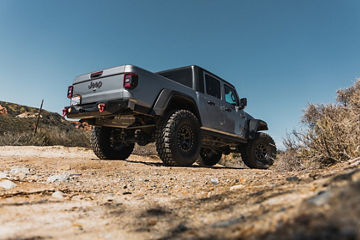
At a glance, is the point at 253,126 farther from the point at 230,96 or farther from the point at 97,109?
the point at 97,109

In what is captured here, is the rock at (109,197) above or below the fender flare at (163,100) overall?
below

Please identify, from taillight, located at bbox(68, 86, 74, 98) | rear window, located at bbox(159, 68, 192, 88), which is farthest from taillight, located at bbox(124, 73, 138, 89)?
rear window, located at bbox(159, 68, 192, 88)

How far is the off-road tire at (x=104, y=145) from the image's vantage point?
18.6 ft

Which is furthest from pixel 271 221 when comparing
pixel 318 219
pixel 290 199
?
pixel 290 199

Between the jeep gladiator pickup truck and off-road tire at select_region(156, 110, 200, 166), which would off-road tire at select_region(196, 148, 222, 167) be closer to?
the jeep gladiator pickup truck

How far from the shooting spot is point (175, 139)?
15.0 feet

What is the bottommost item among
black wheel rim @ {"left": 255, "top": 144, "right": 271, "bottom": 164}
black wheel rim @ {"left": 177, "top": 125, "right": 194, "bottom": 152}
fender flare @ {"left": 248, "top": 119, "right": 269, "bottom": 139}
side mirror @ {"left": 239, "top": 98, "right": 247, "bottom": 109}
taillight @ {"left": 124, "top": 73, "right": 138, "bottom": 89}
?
black wheel rim @ {"left": 255, "top": 144, "right": 271, "bottom": 164}

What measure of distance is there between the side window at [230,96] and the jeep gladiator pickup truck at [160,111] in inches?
0.8

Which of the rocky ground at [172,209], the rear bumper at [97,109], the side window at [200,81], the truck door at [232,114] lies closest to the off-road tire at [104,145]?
the rear bumper at [97,109]

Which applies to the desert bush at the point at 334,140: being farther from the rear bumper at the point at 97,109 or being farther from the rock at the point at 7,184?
the rock at the point at 7,184

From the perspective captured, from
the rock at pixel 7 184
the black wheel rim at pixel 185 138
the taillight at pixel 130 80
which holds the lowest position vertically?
the rock at pixel 7 184

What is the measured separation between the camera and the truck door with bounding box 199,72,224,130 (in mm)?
5555

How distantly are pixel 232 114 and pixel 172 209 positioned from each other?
4945mm

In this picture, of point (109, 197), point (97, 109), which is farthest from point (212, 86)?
point (109, 197)
